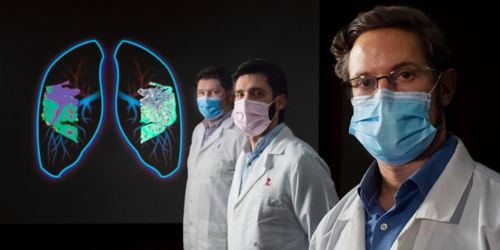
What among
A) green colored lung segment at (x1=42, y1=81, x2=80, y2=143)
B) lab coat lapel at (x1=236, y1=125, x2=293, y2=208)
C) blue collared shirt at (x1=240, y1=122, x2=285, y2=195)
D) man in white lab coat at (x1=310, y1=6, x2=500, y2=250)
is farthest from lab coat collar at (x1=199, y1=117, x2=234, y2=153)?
man in white lab coat at (x1=310, y1=6, x2=500, y2=250)

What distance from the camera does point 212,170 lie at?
260 cm

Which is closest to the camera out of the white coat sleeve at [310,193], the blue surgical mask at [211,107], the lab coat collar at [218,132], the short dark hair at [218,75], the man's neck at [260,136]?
the white coat sleeve at [310,193]

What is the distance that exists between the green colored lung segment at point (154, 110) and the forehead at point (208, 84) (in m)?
0.49

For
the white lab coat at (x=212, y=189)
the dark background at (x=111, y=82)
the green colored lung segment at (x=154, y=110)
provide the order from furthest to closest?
the green colored lung segment at (x=154, y=110) < the dark background at (x=111, y=82) < the white lab coat at (x=212, y=189)

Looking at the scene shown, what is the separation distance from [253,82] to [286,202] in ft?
2.08

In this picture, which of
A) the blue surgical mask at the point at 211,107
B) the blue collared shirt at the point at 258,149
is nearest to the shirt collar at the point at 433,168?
the blue collared shirt at the point at 258,149

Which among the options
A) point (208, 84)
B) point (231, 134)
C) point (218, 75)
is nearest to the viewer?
point (231, 134)

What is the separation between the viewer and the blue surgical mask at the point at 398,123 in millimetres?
907

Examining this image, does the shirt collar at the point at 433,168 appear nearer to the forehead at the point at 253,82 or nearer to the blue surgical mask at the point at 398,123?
the blue surgical mask at the point at 398,123

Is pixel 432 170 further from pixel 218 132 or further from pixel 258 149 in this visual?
pixel 218 132

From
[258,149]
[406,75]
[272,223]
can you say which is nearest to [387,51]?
[406,75]

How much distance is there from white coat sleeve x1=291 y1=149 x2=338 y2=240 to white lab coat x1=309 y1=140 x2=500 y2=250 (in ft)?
2.61

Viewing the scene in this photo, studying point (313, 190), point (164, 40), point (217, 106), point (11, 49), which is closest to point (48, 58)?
point (11, 49)

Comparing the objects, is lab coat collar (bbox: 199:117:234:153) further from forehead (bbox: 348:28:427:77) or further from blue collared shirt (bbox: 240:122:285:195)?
forehead (bbox: 348:28:427:77)
